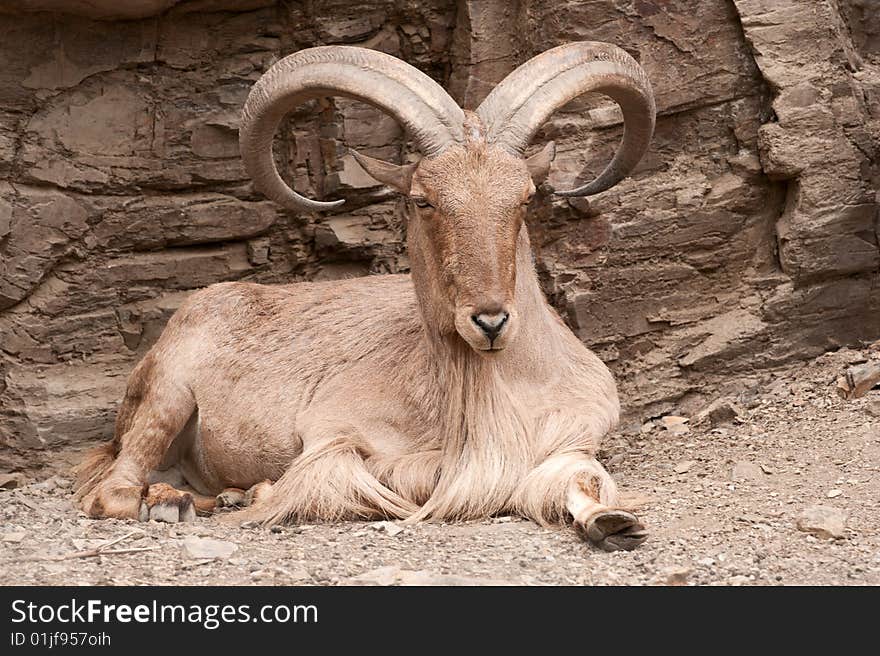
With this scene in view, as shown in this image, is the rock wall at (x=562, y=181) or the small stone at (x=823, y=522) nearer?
the small stone at (x=823, y=522)

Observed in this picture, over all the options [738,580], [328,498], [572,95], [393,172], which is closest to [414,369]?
[328,498]

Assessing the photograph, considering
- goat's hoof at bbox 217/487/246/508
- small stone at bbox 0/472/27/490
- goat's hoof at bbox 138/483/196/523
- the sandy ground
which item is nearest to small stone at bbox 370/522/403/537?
the sandy ground

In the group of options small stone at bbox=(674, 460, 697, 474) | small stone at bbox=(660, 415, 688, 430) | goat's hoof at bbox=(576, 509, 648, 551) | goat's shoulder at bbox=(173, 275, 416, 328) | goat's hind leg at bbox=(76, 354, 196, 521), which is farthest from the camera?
small stone at bbox=(660, 415, 688, 430)

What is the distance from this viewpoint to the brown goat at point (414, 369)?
6191 millimetres

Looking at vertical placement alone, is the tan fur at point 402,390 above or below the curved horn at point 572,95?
below

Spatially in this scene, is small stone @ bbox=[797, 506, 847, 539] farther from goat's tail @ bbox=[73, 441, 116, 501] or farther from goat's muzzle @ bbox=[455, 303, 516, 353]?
goat's tail @ bbox=[73, 441, 116, 501]

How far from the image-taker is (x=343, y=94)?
21.9 feet

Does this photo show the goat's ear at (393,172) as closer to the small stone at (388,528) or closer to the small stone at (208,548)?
the small stone at (388,528)

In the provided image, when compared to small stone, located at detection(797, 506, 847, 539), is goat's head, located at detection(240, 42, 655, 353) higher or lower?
higher

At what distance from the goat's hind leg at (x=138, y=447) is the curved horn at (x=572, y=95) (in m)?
2.28

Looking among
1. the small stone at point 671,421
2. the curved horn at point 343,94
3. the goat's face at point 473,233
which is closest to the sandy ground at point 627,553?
the small stone at point 671,421

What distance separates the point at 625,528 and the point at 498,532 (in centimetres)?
63

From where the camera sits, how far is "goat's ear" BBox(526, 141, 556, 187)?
6656mm

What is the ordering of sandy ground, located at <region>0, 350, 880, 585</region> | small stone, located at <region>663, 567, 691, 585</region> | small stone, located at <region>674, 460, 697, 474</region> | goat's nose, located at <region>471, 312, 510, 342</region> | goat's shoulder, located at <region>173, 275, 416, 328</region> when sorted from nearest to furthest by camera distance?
small stone, located at <region>663, 567, 691, 585</region> → sandy ground, located at <region>0, 350, 880, 585</region> → goat's nose, located at <region>471, 312, 510, 342</region> → small stone, located at <region>674, 460, 697, 474</region> → goat's shoulder, located at <region>173, 275, 416, 328</region>
